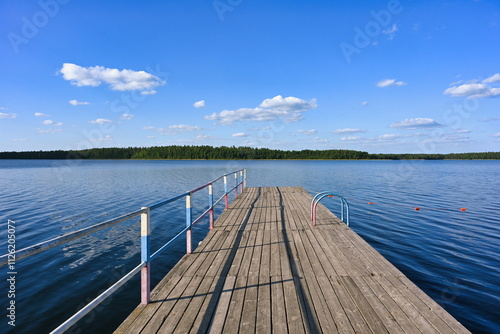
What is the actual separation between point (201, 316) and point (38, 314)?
172 inches

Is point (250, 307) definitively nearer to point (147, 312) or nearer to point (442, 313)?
point (147, 312)

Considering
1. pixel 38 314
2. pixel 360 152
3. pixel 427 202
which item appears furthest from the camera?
pixel 360 152

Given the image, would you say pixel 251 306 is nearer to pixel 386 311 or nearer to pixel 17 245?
pixel 386 311

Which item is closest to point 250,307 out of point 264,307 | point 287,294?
point 264,307

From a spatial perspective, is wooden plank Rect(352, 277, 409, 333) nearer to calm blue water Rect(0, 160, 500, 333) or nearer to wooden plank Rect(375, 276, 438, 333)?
wooden plank Rect(375, 276, 438, 333)

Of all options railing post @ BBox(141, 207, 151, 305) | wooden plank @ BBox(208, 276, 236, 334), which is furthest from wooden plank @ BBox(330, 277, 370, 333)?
railing post @ BBox(141, 207, 151, 305)

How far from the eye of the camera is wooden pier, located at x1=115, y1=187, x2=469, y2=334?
124 inches

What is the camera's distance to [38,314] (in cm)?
530

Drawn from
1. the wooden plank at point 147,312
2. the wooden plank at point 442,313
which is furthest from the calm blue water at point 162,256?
the wooden plank at point 442,313

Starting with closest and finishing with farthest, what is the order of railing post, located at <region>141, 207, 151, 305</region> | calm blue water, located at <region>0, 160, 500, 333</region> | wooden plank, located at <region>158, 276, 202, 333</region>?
wooden plank, located at <region>158, 276, 202, 333</region> → railing post, located at <region>141, 207, 151, 305</region> → calm blue water, located at <region>0, 160, 500, 333</region>

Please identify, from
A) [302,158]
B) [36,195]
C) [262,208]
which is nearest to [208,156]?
[302,158]

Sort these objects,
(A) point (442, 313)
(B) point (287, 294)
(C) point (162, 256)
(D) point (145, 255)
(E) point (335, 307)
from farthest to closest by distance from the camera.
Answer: (C) point (162, 256) < (B) point (287, 294) < (D) point (145, 255) < (E) point (335, 307) < (A) point (442, 313)

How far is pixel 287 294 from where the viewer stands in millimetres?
3857

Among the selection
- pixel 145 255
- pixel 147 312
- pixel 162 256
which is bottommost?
pixel 162 256
